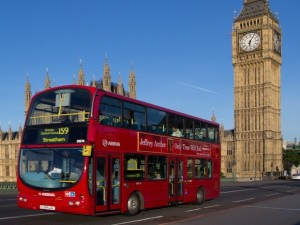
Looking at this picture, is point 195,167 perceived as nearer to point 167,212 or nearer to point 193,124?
point 193,124

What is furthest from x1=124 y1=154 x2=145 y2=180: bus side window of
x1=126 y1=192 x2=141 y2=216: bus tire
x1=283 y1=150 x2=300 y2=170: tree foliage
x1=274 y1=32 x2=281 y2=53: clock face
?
x1=283 y1=150 x2=300 y2=170: tree foliage

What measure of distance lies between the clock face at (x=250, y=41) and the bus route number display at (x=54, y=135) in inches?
3159

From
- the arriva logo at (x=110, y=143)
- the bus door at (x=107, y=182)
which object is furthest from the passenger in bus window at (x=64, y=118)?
the bus door at (x=107, y=182)

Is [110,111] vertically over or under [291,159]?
over

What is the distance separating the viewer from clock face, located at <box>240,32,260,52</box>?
89812 millimetres

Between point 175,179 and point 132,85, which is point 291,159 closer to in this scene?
point 132,85

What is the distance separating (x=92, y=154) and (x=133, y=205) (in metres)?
3.11

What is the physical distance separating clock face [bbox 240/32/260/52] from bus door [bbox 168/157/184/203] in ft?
245

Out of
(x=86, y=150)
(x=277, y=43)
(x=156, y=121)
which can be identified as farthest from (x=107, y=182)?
(x=277, y=43)

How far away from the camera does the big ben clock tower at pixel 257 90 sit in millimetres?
87688

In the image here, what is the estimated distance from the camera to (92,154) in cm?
1355

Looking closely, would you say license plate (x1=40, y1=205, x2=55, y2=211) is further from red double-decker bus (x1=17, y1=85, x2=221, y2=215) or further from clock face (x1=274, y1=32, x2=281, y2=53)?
clock face (x1=274, y1=32, x2=281, y2=53)

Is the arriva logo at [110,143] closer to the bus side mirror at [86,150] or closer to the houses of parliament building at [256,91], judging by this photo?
the bus side mirror at [86,150]

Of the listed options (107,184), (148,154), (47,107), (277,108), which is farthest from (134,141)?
(277,108)
